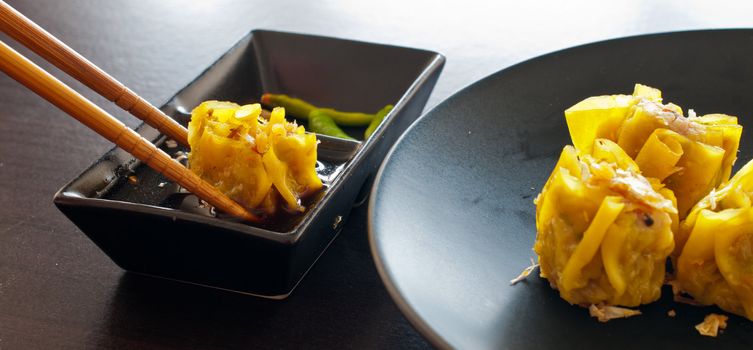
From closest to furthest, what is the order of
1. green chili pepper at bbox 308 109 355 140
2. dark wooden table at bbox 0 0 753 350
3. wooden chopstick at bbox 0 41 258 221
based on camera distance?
1. wooden chopstick at bbox 0 41 258 221
2. dark wooden table at bbox 0 0 753 350
3. green chili pepper at bbox 308 109 355 140

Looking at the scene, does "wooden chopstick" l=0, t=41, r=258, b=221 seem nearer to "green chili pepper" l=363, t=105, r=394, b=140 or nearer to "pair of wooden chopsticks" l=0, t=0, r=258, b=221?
"pair of wooden chopsticks" l=0, t=0, r=258, b=221

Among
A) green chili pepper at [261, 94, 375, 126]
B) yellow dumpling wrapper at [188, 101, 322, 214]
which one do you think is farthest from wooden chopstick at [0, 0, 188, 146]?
green chili pepper at [261, 94, 375, 126]

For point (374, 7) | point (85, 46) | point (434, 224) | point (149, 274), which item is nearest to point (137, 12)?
point (85, 46)

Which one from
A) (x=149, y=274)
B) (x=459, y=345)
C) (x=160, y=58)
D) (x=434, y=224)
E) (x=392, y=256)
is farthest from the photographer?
(x=160, y=58)

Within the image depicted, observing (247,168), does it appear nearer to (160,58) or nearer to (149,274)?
(149,274)

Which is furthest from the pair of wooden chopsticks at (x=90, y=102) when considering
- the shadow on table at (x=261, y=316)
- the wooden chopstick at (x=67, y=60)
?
the shadow on table at (x=261, y=316)

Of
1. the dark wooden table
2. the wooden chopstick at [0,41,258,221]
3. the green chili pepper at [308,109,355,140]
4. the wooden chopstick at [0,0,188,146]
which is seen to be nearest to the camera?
the wooden chopstick at [0,41,258,221]
